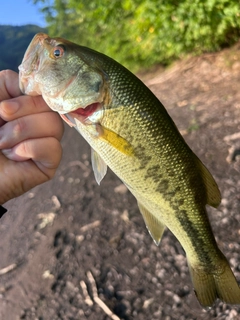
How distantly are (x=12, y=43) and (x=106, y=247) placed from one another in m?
3.17

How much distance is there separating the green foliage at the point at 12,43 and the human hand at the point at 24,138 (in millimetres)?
2506

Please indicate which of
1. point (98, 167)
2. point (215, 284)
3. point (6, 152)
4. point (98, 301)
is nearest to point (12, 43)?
point (98, 301)

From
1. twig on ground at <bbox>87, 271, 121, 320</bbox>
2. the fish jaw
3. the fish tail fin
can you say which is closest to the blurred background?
twig on ground at <bbox>87, 271, 121, 320</bbox>

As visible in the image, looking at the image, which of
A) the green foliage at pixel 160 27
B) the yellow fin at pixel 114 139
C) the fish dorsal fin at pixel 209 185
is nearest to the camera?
the yellow fin at pixel 114 139

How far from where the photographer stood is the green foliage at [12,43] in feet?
15.0

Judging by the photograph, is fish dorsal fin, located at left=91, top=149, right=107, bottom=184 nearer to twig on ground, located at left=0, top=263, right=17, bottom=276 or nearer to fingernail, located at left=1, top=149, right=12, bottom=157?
fingernail, located at left=1, top=149, right=12, bottom=157

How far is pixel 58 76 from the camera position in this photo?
1.76m

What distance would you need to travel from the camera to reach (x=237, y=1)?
587 cm

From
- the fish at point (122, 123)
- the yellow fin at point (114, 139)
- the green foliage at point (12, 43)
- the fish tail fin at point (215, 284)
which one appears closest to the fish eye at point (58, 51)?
the fish at point (122, 123)

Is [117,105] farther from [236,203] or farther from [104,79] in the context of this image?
[236,203]

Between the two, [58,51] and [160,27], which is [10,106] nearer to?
[58,51]

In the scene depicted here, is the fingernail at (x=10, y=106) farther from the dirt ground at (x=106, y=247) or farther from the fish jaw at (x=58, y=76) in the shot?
the dirt ground at (x=106, y=247)

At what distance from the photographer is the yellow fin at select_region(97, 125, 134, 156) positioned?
168 cm

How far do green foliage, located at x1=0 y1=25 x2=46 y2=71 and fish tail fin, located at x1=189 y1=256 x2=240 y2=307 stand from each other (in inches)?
123
